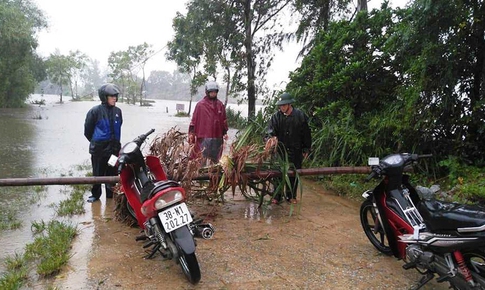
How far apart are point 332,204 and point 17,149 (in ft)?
30.5

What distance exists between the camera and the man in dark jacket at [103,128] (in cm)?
507

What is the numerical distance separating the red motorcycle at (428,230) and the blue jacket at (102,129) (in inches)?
139

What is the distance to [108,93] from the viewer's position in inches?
198

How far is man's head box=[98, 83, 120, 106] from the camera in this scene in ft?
16.6

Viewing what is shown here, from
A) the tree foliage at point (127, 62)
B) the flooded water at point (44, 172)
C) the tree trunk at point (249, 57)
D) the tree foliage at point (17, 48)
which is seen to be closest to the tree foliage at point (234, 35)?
the tree trunk at point (249, 57)

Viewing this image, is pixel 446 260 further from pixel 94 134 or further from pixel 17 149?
pixel 17 149

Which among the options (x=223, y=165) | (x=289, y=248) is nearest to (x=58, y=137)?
(x=223, y=165)

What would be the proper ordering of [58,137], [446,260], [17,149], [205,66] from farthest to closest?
[205,66] < [58,137] < [17,149] < [446,260]

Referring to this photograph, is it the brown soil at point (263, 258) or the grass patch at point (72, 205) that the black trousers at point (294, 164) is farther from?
the grass patch at point (72, 205)

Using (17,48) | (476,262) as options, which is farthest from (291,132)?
(17,48)

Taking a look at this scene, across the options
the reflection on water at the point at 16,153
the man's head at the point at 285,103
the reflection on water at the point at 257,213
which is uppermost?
the man's head at the point at 285,103

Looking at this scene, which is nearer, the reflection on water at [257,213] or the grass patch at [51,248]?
the grass patch at [51,248]

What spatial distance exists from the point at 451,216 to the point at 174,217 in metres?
2.01

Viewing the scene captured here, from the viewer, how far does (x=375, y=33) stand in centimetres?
776
